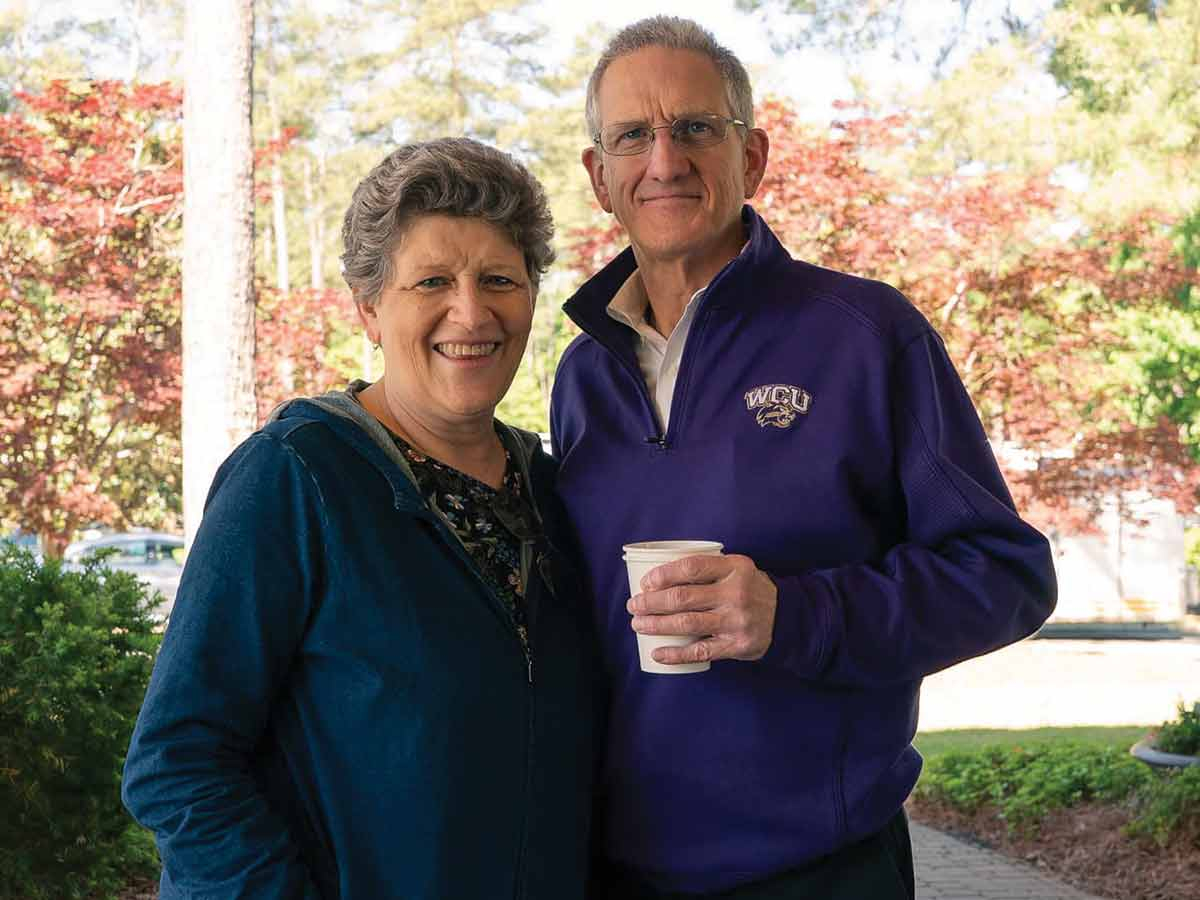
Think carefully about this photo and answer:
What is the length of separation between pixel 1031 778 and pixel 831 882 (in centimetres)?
695

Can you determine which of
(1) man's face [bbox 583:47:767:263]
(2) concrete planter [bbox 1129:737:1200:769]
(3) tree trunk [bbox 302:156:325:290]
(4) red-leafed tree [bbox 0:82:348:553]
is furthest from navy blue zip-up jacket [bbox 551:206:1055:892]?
(3) tree trunk [bbox 302:156:325:290]

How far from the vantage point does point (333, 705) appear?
2.24 meters

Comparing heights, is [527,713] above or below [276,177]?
below

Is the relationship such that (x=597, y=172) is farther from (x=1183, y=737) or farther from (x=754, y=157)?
(x=1183, y=737)

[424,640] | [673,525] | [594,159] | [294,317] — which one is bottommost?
[424,640]

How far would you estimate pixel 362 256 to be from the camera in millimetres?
2531

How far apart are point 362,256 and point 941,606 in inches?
45.9

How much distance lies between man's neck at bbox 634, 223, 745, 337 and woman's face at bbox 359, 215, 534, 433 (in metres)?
0.44

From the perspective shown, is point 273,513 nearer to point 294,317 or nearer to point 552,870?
point 552,870

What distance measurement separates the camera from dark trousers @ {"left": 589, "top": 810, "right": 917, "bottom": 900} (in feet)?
8.56

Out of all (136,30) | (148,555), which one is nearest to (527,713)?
(148,555)

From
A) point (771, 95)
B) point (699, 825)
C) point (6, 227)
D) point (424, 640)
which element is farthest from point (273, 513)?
point (6, 227)

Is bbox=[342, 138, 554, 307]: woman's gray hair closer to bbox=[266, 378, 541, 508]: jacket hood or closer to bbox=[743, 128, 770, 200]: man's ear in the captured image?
bbox=[266, 378, 541, 508]: jacket hood

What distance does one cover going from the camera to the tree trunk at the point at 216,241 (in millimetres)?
8625
